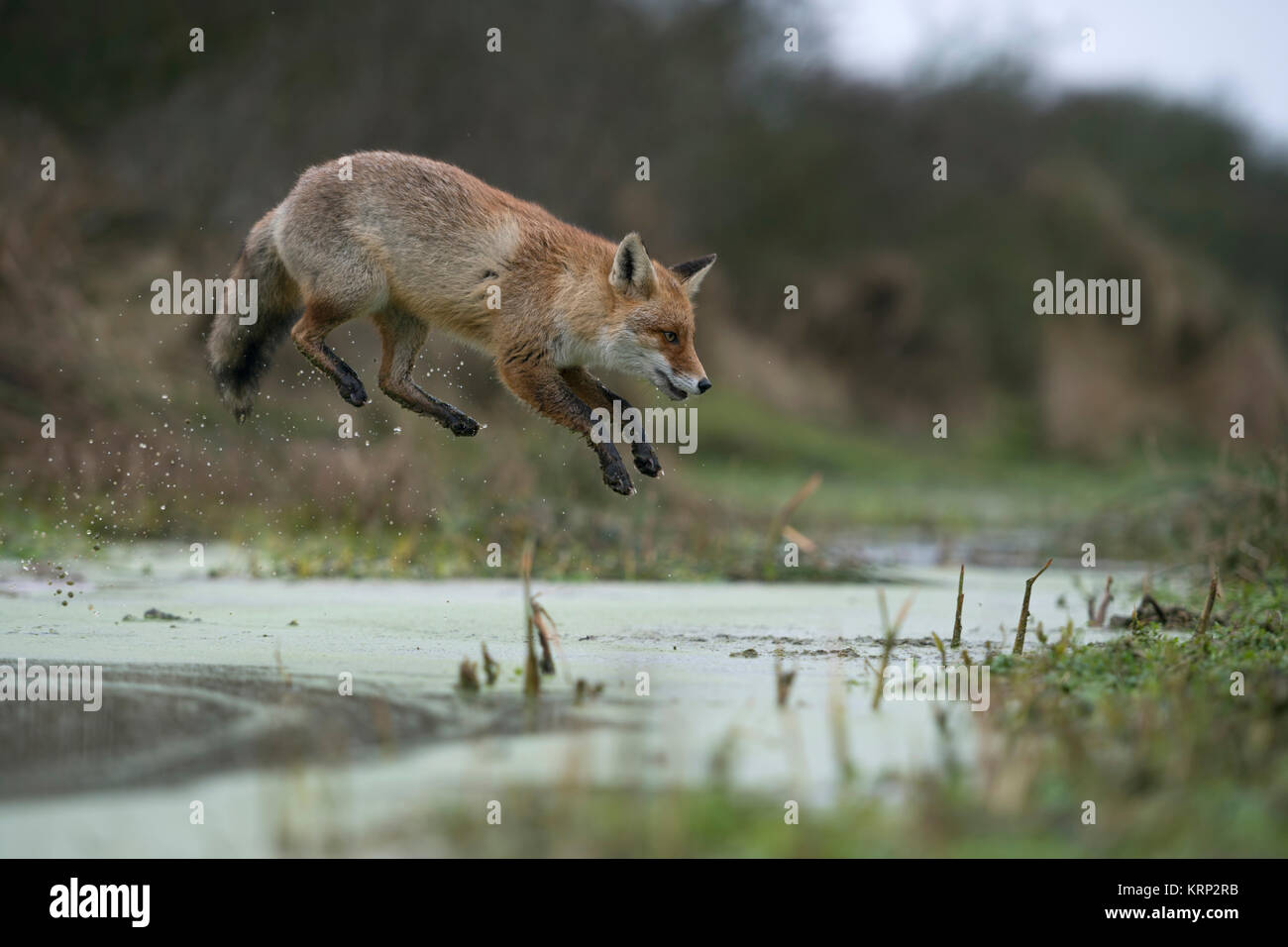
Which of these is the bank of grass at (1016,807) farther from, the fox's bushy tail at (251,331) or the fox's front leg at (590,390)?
the fox's bushy tail at (251,331)

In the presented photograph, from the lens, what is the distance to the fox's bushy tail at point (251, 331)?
6.91 metres

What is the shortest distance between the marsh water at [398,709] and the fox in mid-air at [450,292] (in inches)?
42.8

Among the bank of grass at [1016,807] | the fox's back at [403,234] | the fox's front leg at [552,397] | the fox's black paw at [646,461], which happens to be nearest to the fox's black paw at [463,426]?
the fox's front leg at [552,397]

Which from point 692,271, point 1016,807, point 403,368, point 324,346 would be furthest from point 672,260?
point 1016,807

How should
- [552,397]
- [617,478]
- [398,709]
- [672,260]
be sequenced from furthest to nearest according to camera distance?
[672,260], [552,397], [617,478], [398,709]

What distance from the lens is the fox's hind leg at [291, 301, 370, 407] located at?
255 inches

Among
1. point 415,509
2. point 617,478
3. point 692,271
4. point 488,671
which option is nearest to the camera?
point 488,671

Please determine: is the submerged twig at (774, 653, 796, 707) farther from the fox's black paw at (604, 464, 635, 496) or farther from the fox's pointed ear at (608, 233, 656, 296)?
the fox's pointed ear at (608, 233, 656, 296)

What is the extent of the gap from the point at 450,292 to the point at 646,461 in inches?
50.4

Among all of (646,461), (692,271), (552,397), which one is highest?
(692,271)

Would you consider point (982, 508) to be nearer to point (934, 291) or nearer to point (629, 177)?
point (629, 177)

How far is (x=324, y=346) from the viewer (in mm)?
6602

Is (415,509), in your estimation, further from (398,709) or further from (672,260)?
(672,260)
